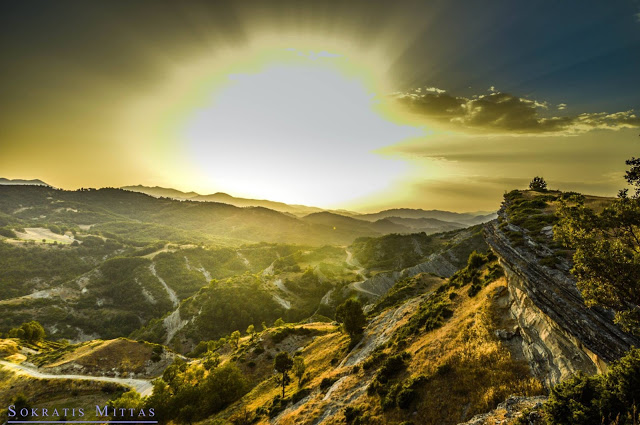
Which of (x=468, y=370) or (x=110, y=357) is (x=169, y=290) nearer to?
(x=110, y=357)

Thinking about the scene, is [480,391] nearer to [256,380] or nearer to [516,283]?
[516,283]

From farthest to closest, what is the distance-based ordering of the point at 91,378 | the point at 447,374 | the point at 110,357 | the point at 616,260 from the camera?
1. the point at 110,357
2. the point at 91,378
3. the point at 447,374
4. the point at 616,260

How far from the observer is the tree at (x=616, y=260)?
14.9 m

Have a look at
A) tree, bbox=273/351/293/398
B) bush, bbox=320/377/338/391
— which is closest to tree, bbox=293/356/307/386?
tree, bbox=273/351/293/398

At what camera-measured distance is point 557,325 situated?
19.2m

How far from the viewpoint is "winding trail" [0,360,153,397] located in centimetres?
6166

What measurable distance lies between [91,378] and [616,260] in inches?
3952

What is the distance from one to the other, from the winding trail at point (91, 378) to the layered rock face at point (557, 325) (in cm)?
7893

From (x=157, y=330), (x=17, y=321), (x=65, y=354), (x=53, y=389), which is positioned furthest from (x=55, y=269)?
(x=53, y=389)

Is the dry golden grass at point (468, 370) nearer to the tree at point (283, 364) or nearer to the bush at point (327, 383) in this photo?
the bush at point (327, 383)

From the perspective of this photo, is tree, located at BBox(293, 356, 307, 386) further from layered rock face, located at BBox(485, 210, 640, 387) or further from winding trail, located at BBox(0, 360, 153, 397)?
winding trail, located at BBox(0, 360, 153, 397)

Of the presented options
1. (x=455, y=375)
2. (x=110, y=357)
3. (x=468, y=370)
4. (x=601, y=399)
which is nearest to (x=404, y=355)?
(x=455, y=375)

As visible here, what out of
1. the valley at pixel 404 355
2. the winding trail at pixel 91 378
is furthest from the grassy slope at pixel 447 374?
the winding trail at pixel 91 378

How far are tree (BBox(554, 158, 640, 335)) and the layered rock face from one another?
1443mm
